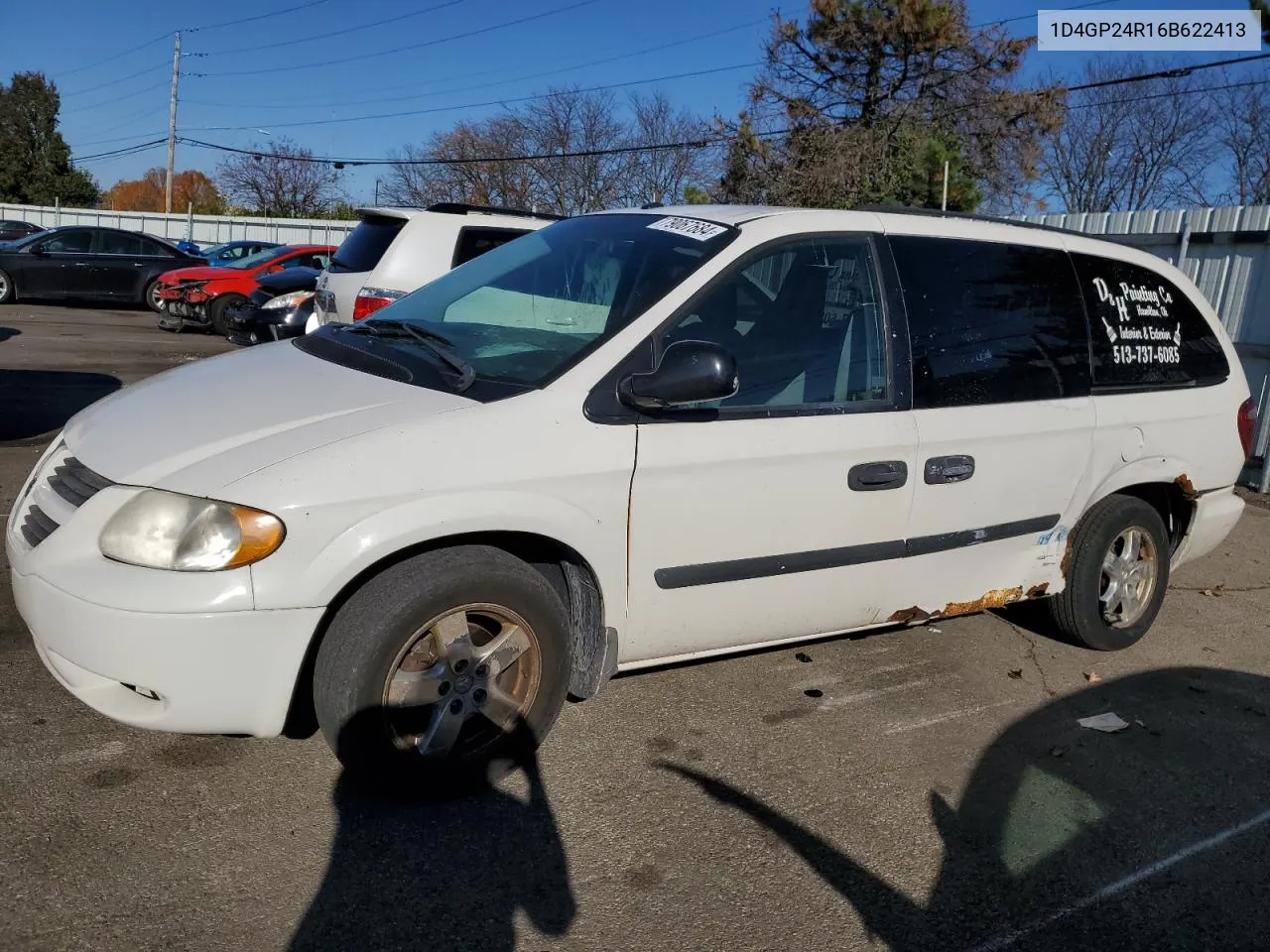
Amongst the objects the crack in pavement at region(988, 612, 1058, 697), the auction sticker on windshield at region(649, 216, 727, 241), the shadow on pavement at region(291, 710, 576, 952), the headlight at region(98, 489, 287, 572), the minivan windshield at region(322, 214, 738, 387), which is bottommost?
the shadow on pavement at region(291, 710, 576, 952)

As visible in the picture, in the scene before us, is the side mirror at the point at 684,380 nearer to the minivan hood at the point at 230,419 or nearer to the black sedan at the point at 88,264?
the minivan hood at the point at 230,419

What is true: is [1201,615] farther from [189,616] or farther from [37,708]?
[37,708]

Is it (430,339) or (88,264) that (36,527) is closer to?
(430,339)

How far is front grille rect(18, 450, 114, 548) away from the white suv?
17.3 feet

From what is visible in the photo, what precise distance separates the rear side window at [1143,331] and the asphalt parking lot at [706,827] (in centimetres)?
138

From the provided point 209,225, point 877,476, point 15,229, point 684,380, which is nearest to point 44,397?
point 684,380

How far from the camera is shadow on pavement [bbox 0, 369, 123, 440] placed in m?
8.02

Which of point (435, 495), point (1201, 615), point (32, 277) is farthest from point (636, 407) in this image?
point (32, 277)

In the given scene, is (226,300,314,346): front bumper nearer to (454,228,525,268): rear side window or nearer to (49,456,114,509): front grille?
(454,228,525,268): rear side window

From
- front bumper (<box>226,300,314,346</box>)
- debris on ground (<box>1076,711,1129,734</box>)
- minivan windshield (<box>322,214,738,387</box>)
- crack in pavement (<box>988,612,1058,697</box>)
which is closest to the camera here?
minivan windshield (<box>322,214,738,387</box>)

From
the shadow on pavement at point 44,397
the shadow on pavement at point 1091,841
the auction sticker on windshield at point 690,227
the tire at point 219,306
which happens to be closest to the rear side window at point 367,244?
the shadow on pavement at point 44,397

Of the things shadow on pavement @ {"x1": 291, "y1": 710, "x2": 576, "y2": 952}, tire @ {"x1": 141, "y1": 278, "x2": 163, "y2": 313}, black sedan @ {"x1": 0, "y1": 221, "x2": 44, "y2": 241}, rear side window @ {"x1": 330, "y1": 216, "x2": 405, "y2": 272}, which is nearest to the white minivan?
shadow on pavement @ {"x1": 291, "y1": 710, "x2": 576, "y2": 952}

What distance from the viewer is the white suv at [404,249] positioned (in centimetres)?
847

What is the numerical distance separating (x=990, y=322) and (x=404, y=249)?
223 inches
